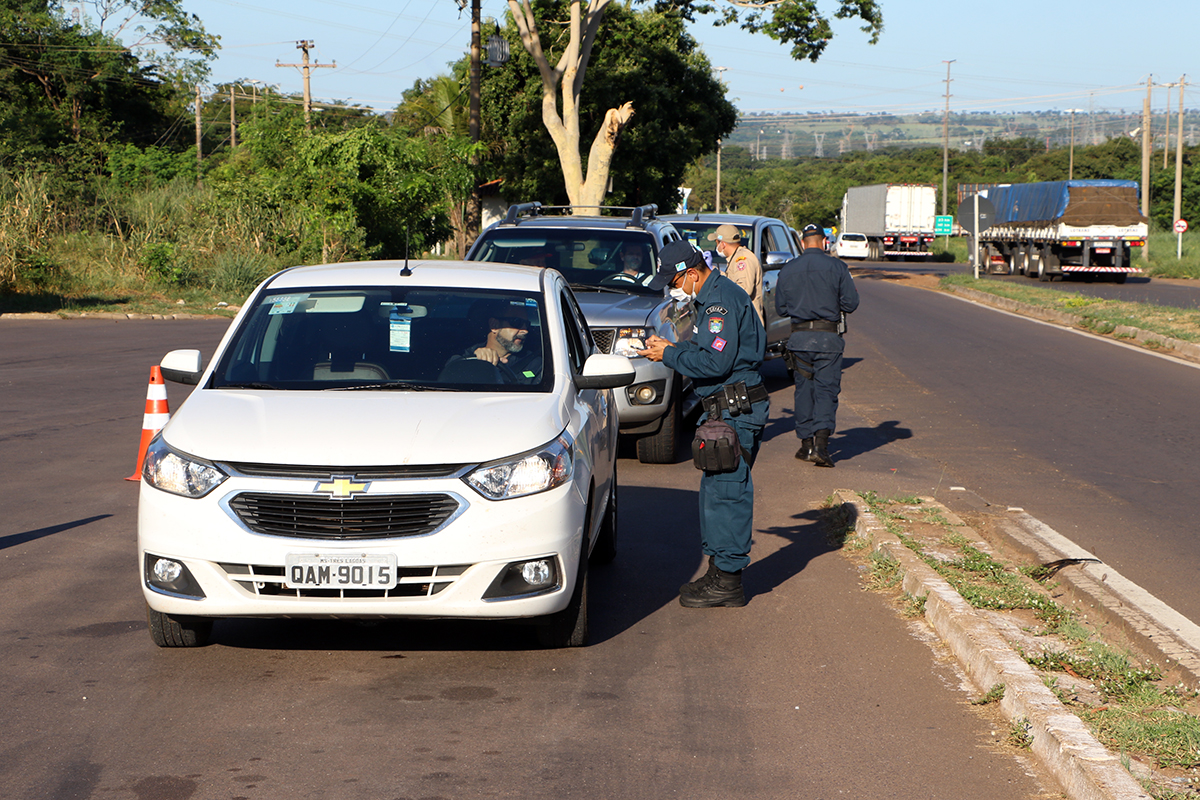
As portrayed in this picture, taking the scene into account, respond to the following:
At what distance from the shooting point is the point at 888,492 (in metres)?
9.02

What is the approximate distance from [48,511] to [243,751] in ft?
14.7

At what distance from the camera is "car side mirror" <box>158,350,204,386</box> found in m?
5.80

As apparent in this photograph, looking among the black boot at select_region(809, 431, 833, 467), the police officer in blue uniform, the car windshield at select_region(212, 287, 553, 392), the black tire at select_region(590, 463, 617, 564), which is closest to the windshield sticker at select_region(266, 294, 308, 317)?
the car windshield at select_region(212, 287, 553, 392)

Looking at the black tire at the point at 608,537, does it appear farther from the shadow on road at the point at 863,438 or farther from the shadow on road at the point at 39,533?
the shadow on road at the point at 863,438

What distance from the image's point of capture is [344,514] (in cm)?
482

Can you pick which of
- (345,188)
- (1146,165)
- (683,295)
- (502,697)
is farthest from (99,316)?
(1146,165)

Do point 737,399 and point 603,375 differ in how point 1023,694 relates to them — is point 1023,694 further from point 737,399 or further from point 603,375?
point 603,375

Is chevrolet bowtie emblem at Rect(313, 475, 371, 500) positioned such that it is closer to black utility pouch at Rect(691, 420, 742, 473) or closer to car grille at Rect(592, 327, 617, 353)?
black utility pouch at Rect(691, 420, 742, 473)

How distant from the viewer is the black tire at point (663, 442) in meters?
10.2

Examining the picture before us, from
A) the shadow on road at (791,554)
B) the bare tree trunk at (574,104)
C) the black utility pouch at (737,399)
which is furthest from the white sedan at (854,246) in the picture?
the black utility pouch at (737,399)

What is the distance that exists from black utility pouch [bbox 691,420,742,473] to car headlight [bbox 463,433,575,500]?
3.27 ft

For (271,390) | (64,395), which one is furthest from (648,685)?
(64,395)

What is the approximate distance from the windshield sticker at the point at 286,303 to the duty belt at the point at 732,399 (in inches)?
78.7

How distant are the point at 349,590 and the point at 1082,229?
39043mm
